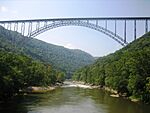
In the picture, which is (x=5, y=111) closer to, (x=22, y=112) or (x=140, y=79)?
(x=22, y=112)

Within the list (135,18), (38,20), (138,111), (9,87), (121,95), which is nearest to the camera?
(138,111)

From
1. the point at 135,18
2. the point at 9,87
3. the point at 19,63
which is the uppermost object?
the point at 135,18

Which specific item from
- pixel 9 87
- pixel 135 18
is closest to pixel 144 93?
pixel 9 87

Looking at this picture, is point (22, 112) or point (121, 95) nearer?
point (22, 112)

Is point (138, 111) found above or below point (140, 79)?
below

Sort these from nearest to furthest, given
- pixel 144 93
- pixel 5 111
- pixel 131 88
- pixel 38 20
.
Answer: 1. pixel 5 111
2. pixel 144 93
3. pixel 131 88
4. pixel 38 20

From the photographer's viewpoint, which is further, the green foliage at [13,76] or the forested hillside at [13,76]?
the forested hillside at [13,76]

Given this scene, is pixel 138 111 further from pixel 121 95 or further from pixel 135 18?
pixel 135 18

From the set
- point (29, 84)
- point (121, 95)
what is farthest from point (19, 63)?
point (121, 95)

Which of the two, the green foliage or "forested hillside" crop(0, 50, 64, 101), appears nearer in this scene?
the green foliage
